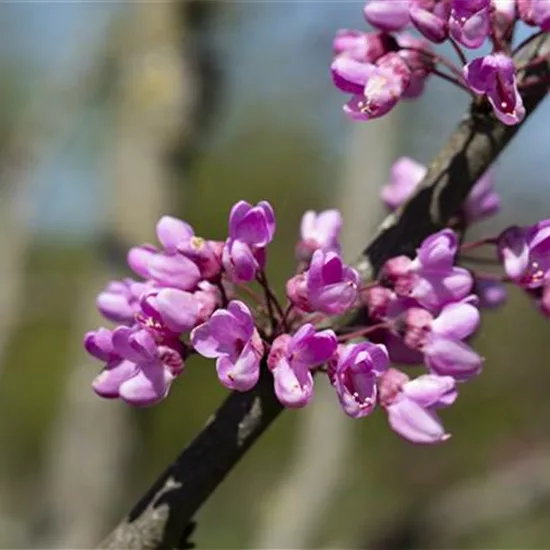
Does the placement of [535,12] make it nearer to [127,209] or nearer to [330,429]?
[127,209]

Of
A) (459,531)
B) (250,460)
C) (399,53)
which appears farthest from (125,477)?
(250,460)

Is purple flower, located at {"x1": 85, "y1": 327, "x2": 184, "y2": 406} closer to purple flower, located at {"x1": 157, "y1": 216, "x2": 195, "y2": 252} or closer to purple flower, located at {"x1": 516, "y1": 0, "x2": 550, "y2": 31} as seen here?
purple flower, located at {"x1": 157, "y1": 216, "x2": 195, "y2": 252}

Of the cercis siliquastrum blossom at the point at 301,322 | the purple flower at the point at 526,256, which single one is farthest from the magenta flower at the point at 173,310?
the purple flower at the point at 526,256

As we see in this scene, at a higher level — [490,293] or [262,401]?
[490,293]

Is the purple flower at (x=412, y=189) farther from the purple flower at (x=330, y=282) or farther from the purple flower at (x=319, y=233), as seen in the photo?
the purple flower at (x=330, y=282)

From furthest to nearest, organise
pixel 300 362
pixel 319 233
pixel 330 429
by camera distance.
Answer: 1. pixel 330 429
2. pixel 319 233
3. pixel 300 362

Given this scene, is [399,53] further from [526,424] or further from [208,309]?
[526,424]

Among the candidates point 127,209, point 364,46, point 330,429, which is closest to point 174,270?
point 364,46
